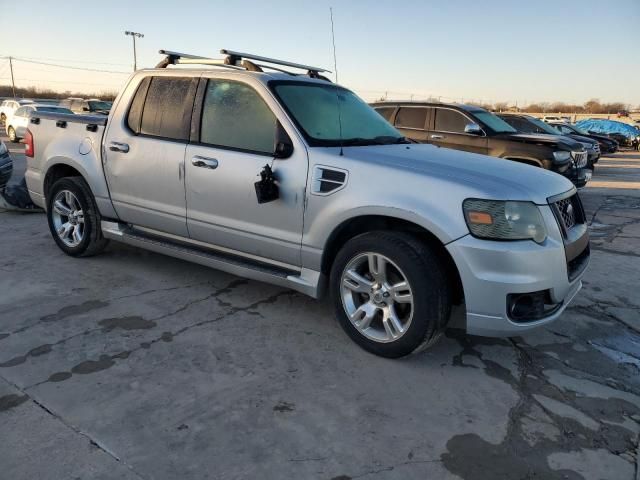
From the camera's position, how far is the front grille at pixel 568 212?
3.19 metres

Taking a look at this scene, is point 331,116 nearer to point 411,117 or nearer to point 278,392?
point 278,392

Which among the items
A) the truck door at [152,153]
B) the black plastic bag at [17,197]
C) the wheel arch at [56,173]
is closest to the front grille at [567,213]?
the truck door at [152,153]

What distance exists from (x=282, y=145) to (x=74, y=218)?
106 inches

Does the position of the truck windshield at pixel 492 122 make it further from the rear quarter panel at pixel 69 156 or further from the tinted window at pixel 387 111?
the rear quarter panel at pixel 69 156

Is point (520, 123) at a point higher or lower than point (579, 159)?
higher

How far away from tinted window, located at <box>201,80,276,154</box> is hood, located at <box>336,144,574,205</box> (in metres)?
0.63

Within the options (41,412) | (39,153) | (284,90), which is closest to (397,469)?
(41,412)

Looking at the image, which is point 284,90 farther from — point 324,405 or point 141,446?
point 141,446

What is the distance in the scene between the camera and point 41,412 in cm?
263

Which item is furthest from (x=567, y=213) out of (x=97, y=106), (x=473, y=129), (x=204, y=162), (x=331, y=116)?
(x=97, y=106)

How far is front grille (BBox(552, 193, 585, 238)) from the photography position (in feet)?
10.5

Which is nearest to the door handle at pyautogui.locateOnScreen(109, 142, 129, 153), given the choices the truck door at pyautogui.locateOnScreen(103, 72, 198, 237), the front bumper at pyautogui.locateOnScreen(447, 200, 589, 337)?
the truck door at pyautogui.locateOnScreen(103, 72, 198, 237)

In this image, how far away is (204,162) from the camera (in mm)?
3955

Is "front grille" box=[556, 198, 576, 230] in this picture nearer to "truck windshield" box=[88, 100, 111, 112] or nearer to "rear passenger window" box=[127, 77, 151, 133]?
"rear passenger window" box=[127, 77, 151, 133]
